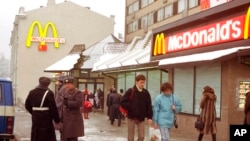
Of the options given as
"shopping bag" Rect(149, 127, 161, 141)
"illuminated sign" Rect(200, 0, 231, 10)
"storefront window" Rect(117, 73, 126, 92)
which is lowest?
"shopping bag" Rect(149, 127, 161, 141)

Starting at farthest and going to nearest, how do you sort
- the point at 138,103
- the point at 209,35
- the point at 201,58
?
the point at 209,35, the point at 201,58, the point at 138,103

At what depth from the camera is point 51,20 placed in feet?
182

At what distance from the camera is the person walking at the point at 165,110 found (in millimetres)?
10047

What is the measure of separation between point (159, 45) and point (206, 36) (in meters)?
4.05

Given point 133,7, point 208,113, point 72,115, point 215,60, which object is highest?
point 133,7

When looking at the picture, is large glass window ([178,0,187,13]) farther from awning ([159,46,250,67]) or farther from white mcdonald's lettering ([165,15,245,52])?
awning ([159,46,250,67])

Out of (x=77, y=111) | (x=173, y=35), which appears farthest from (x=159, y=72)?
(x=77, y=111)

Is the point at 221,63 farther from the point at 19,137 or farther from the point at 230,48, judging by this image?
the point at 19,137

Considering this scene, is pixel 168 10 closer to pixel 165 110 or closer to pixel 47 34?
pixel 47 34

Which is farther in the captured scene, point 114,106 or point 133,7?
point 133,7

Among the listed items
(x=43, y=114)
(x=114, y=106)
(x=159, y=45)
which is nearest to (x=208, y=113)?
(x=43, y=114)

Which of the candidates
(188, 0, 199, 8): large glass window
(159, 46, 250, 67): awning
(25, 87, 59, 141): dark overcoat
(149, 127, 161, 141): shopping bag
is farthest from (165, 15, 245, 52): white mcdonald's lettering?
(188, 0, 199, 8): large glass window

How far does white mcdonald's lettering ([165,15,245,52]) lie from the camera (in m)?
13.8

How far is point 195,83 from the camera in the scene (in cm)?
1673
